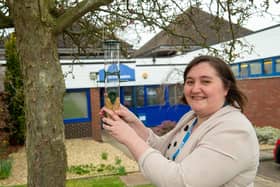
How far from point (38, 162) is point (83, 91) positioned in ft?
38.5

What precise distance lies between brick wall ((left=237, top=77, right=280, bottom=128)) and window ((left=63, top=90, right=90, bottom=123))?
7.03m

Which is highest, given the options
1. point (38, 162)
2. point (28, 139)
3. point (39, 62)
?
point (39, 62)

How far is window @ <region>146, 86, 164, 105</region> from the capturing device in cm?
1670

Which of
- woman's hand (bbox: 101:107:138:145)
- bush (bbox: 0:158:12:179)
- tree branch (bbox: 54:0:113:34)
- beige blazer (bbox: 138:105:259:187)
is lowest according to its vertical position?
bush (bbox: 0:158:12:179)

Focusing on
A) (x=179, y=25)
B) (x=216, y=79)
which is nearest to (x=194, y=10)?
(x=179, y=25)

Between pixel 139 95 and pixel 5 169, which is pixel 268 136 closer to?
pixel 139 95

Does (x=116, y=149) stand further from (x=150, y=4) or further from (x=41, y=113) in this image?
(x=41, y=113)

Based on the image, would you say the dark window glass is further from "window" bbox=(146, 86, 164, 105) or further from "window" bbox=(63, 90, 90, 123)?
"window" bbox=(146, 86, 164, 105)

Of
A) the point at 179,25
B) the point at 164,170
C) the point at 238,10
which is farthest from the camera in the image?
the point at 179,25

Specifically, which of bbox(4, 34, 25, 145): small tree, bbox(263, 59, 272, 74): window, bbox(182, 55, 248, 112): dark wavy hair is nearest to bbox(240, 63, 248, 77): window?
bbox(263, 59, 272, 74): window

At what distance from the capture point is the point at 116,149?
37.0ft

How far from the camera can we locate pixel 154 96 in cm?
1697

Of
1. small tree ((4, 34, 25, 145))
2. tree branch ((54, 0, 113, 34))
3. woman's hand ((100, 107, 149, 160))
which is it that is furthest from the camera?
small tree ((4, 34, 25, 145))

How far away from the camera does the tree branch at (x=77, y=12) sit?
9.32 ft
